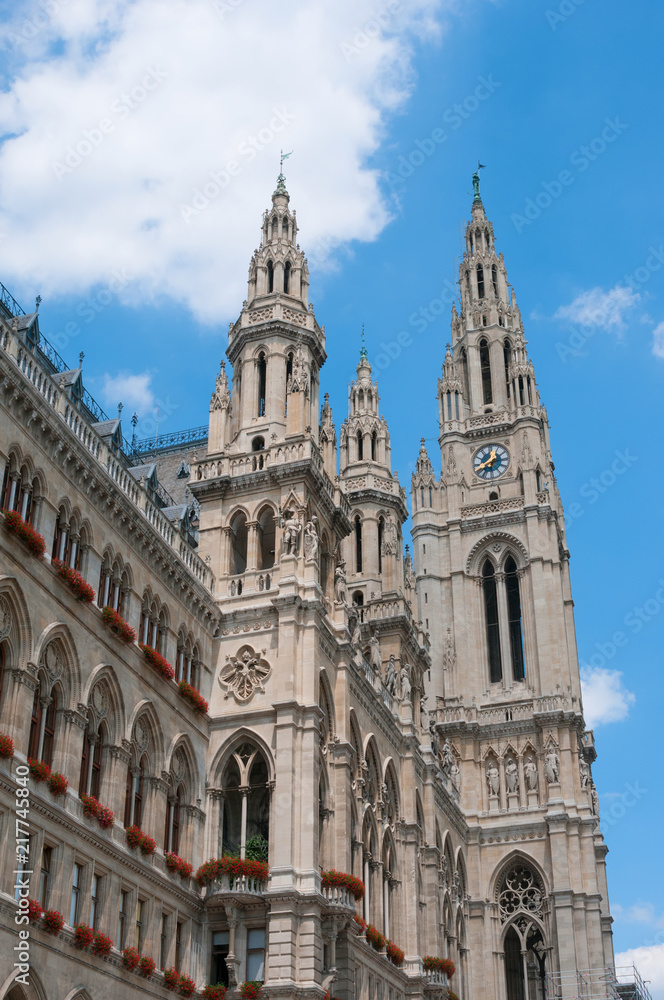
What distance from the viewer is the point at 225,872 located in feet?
135

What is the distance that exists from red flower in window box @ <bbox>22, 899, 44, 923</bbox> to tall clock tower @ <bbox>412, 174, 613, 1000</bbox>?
136ft

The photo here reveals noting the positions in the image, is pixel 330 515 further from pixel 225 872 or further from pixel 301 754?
pixel 225 872

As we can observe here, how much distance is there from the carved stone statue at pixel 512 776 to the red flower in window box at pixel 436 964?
1857cm

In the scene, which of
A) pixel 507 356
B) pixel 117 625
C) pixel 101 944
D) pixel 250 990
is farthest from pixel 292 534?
pixel 507 356

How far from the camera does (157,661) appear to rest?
40.6 meters

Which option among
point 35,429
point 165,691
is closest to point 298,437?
point 165,691

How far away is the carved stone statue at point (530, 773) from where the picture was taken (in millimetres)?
73312

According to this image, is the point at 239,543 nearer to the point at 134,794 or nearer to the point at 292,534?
the point at 292,534

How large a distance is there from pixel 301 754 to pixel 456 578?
4186 centimetres

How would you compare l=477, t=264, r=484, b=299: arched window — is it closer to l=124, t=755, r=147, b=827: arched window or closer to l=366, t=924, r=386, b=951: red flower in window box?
l=366, t=924, r=386, b=951: red flower in window box

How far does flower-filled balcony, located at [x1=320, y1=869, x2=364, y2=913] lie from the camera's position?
4184cm

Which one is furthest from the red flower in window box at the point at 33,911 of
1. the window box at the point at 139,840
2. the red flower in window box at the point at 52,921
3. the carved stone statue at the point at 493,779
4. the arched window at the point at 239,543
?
the carved stone statue at the point at 493,779

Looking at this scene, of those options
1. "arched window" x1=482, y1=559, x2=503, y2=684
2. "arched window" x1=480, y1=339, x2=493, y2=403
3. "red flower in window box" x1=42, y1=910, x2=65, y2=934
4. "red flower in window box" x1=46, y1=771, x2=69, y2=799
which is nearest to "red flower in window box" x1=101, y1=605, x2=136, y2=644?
"red flower in window box" x1=46, y1=771, x2=69, y2=799

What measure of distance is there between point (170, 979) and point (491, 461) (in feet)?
187
